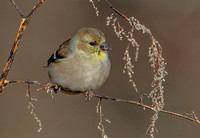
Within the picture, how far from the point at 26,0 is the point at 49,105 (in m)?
2.19

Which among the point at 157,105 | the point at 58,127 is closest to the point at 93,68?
the point at 157,105

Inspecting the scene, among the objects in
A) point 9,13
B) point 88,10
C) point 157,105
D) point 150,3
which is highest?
point 9,13

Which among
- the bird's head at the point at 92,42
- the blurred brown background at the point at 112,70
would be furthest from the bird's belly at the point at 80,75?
the blurred brown background at the point at 112,70

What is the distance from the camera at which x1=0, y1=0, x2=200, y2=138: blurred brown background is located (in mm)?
6434

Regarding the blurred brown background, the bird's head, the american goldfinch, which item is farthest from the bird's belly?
the blurred brown background

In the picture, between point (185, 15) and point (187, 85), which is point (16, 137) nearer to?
point (187, 85)

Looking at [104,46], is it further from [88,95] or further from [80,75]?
[88,95]

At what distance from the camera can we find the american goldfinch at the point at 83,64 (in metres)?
3.73

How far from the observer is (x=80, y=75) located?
3736mm

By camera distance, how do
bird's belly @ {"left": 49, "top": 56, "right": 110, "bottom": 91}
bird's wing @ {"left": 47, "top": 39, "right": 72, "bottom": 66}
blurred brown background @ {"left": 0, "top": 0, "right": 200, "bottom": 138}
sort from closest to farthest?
bird's belly @ {"left": 49, "top": 56, "right": 110, "bottom": 91}, bird's wing @ {"left": 47, "top": 39, "right": 72, "bottom": 66}, blurred brown background @ {"left": 0, "top": 0, "right": 200, "bottom": 138}

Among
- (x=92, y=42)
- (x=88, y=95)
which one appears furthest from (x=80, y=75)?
(x=92, y=42)

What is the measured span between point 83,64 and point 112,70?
3385mm

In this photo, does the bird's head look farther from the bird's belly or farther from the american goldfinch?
the bird's belly

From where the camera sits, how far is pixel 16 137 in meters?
6.13
